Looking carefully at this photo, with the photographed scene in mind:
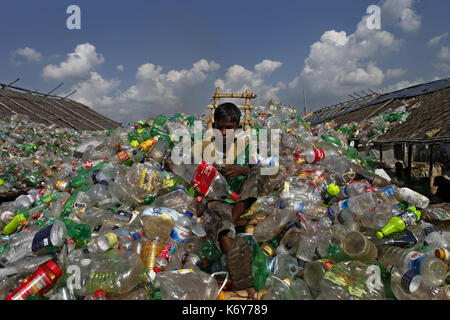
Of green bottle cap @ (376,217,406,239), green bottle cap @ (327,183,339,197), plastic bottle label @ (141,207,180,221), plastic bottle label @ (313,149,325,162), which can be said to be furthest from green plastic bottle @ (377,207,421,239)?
plastic bottle label @ (141,207,180,221)

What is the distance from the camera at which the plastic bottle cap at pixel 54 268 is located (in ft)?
6.43

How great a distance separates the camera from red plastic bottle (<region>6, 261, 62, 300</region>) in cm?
180

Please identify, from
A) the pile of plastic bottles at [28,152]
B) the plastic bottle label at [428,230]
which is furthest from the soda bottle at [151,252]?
the pile of plastic bottles at [28,152]

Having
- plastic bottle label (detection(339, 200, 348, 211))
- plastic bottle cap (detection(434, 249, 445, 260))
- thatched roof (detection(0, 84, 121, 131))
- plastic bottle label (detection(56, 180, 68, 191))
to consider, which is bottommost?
plastic bottle cap (detection(434, 249, 445, 260))

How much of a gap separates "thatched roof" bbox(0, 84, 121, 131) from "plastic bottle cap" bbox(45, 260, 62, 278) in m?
10.4

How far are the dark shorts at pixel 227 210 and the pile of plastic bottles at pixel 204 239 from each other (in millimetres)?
117

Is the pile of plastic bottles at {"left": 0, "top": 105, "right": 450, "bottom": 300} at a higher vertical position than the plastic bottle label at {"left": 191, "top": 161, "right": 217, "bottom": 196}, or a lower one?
lower

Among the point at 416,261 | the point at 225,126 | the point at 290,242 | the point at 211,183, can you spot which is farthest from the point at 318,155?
the point at 416,261

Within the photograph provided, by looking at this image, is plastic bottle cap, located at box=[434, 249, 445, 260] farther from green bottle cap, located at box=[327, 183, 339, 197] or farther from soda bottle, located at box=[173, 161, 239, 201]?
soda bottle, located at box=[173, 161, 239, 201]

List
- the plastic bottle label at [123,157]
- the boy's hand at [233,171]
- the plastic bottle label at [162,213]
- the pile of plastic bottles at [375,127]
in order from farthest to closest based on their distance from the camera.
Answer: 1. the pile of plastic bottles at [375,127]
2. the plastic bottle label at [123,157]
3. the boy's hand at [233,171]
4. the plastic bottle label at [162,213]

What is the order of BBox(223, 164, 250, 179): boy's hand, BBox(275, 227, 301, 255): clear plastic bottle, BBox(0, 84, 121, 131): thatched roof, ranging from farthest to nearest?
BBox(0, 84, 121, 131): thatched roof → BBox(223, 164, 250, 179): boy's hand → BBox(275, 227, 301, 255): clear plastic bottle

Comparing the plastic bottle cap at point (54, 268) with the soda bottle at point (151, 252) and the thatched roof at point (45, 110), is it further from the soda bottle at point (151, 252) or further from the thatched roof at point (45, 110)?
the thatched roof at point (45, 110)

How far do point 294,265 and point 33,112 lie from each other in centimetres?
1320
